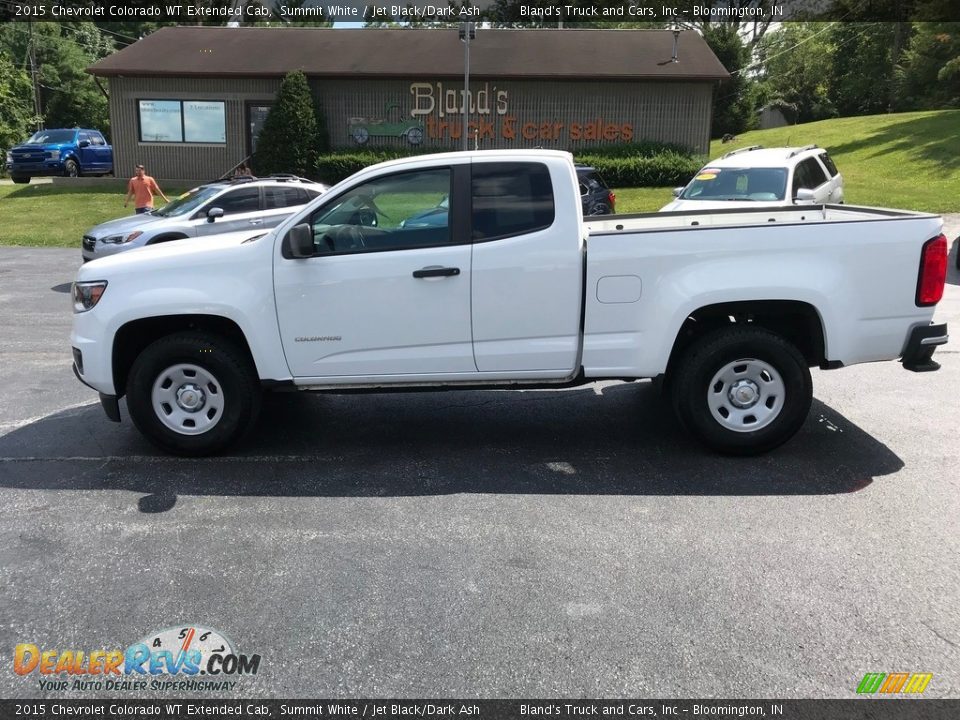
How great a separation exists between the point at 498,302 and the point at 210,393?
2006mm

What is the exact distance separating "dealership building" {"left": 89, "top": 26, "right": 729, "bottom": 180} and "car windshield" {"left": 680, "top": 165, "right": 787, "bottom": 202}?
13.9 meters

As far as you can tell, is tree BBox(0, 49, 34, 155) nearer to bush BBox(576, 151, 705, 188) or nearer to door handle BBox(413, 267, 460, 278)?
bush BBox(576, 151, 705, 188)

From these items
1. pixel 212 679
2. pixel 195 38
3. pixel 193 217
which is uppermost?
pixel 195 38

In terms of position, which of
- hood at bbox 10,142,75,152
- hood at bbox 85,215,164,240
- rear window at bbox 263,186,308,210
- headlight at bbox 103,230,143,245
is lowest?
headlight at bbox 103,230,143,245

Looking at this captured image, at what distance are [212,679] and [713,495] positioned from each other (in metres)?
3.00

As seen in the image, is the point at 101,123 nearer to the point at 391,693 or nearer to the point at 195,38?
the point at 195,38

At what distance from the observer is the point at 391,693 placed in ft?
10.6

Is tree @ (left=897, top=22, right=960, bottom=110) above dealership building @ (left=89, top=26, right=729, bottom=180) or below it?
above

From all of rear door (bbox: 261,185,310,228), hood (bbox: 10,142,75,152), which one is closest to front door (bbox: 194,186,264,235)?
rear door (bbox: 261,185,310,228)

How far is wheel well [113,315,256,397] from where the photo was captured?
18.6 ft

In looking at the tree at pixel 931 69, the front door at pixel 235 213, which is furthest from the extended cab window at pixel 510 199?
the tree at pixel 931 69

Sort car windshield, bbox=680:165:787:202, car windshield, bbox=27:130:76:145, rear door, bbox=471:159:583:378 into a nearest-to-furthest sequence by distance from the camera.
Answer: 1. rear door, bbox=471:159:583:378
2. car windshield, bbox=680:165:787:202
3. car windshield, bbox=27:130:76:145

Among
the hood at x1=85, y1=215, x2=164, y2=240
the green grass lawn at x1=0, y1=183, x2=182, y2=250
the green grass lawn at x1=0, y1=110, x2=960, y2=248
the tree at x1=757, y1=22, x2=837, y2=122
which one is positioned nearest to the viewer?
the hood at x1=85, y1=215, x2=164, y2=240

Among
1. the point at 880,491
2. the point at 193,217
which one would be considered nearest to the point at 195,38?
the point at 193,217
